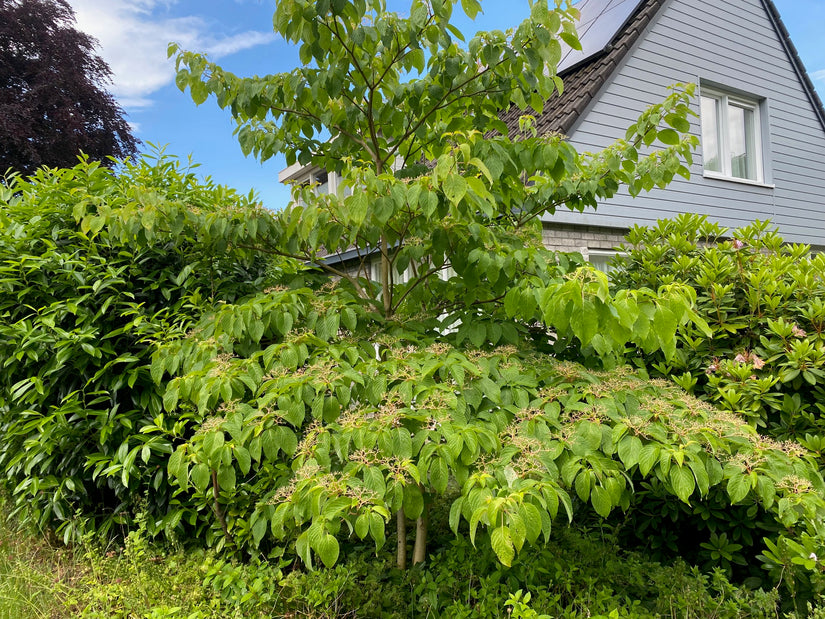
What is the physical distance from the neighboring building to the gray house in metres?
0.02

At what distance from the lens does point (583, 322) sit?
5.14ft

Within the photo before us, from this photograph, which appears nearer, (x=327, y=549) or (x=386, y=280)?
(x=327, y=549)

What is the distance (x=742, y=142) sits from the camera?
8.54 metres

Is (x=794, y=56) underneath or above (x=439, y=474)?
above

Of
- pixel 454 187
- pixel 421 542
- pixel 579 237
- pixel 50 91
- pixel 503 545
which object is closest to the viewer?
pixel 503 545

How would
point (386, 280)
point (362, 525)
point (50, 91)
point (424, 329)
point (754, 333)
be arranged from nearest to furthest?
1. point (362, 525)
2. point (424, 329)
3. point (386, 280)
4. point (754, 333)
5. point (50, 91)

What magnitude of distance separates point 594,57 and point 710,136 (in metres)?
2.51

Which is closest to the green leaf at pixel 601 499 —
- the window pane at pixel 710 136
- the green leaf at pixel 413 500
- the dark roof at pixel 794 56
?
the green leaf at pixel 413 500

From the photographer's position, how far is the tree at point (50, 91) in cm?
1192

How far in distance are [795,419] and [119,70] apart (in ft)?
55.2

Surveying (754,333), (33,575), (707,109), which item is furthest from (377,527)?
(707,109)

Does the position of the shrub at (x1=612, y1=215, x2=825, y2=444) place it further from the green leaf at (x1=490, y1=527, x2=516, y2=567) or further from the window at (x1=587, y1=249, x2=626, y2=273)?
the window at (x1=587, y1=249, x2=626, y2=273)

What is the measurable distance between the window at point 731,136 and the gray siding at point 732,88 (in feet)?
0.57

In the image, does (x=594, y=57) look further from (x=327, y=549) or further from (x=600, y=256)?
(x=327, y=549)
